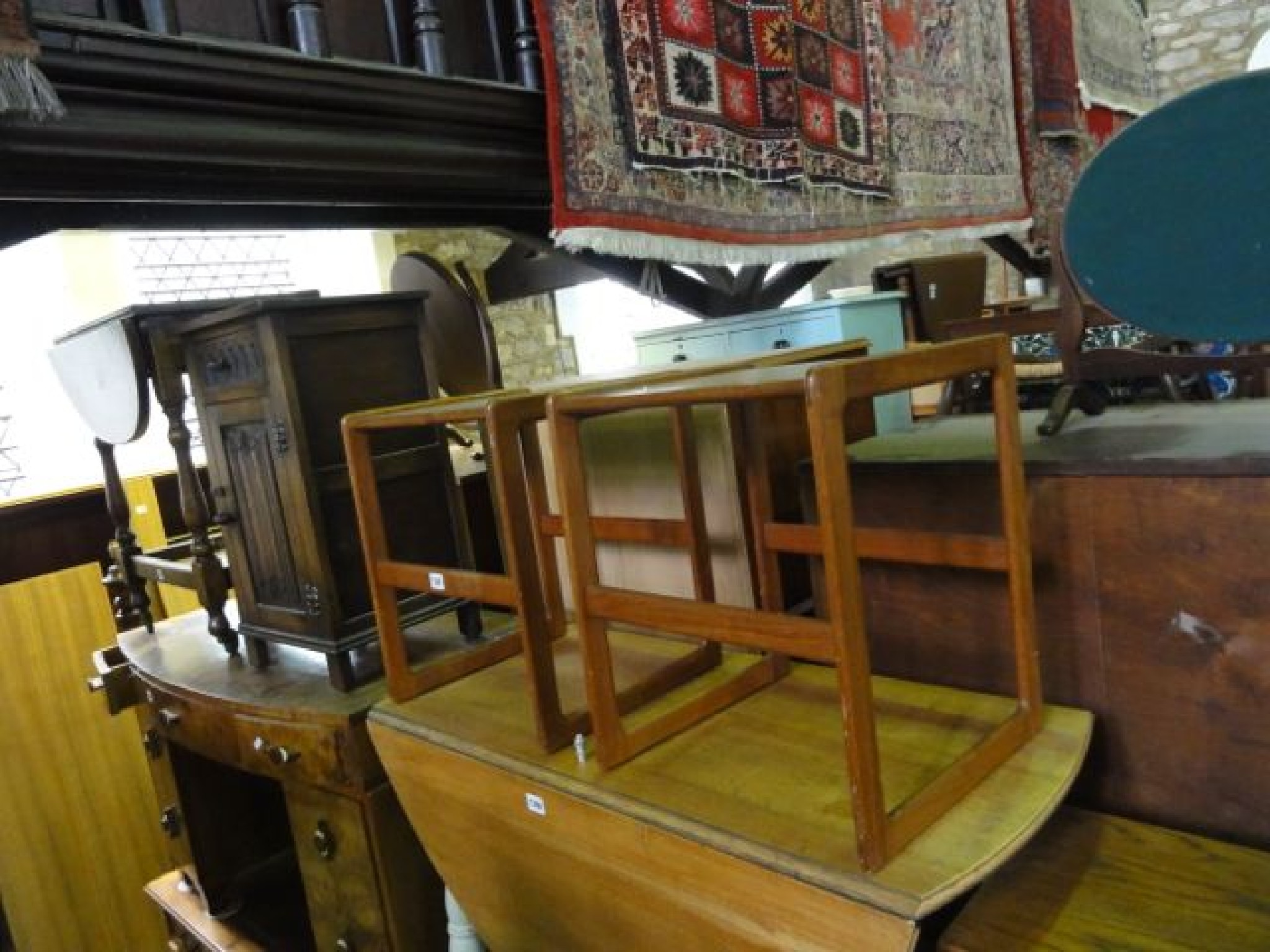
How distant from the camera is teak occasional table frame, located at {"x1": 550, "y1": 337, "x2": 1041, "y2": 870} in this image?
2.85 ft

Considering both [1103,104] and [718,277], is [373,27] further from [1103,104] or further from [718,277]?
[1103,104]

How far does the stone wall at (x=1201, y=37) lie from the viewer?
5.11m

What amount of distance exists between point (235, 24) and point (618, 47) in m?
0.79

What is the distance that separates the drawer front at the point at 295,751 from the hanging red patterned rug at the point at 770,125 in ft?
3.49

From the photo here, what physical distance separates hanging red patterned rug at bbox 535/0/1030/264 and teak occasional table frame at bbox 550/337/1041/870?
810 millimetres

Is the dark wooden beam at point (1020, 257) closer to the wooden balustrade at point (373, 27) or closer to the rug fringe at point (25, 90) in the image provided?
the wooden balustrade at point (373, 27)

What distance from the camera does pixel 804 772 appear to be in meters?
1.10

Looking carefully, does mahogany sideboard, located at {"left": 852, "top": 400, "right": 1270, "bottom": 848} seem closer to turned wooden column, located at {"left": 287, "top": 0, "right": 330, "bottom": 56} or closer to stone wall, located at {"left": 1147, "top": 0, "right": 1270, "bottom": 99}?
turned wooden column, located at {"left": 287, "top": 0, "right": 330, "bottom": 56}

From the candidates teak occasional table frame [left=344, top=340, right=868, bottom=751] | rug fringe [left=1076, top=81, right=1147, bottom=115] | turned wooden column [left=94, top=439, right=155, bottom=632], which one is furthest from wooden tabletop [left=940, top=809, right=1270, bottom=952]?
rug fringe [left=1076, top=81, right=1147, bottom=115]

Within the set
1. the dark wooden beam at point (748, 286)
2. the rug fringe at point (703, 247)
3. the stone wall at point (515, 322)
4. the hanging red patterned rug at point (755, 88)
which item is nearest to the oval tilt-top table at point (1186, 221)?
the rug fringe at point (703, 247)

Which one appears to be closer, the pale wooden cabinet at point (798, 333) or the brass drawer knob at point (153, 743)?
the brass drawer knob at point (153, 743)

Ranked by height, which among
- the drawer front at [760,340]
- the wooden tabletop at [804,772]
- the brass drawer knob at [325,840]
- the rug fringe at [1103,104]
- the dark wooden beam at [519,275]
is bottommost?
the brass drawer knob at [325,840]

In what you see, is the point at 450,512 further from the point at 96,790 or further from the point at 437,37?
the point at 96,790

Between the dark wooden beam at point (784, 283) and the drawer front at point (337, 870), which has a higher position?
the dark wooden beam at point (784, 283)
